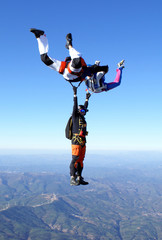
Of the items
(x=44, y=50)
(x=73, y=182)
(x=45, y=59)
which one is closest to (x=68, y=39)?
(x=44, y=50)

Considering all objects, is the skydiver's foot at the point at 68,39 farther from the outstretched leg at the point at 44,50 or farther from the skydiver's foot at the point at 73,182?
the skydiver's foot at the point at 73,182

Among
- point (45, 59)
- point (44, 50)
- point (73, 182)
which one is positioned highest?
point (44, 50)

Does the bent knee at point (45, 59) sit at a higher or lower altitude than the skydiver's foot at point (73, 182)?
higher

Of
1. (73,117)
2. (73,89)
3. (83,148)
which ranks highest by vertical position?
(73,89)

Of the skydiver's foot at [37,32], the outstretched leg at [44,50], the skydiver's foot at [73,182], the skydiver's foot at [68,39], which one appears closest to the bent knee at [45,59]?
the outstretched leg at [44,50]

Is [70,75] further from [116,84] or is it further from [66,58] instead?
[116,84]

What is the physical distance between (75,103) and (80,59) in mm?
2097

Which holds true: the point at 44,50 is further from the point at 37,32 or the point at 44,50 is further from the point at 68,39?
the point at 68,39

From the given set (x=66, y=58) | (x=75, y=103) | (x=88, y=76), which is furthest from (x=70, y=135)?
(x=66, y=58)

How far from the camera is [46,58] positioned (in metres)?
7.53

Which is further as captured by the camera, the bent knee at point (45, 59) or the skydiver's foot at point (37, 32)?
the bent knee at point (45, 59)

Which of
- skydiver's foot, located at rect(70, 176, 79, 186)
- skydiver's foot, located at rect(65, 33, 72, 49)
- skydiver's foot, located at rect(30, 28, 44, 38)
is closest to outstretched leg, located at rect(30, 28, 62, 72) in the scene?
skydiver's foot, located at rect(30, 28, 44, 38)

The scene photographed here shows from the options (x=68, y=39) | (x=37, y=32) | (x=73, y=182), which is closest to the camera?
(x=37, y=32)

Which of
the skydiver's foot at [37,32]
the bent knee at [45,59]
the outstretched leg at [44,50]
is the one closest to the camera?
the skydiver's foot at [37,32]
